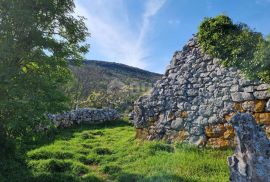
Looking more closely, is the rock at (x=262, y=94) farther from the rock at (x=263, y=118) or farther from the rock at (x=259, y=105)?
the rock at (x=263, y=118)

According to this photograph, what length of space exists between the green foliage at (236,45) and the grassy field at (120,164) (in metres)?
Answer: 3.18

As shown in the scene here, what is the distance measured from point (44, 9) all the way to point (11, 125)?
4356 millimetres

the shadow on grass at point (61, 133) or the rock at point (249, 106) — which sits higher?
the rock at point (249, 106)

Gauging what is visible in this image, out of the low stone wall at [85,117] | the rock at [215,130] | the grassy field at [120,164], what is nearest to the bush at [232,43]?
the rock at [215,130]

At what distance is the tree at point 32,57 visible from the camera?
10312 millimetres

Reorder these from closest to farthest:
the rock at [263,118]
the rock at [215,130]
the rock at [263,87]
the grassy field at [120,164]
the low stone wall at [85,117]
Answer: the grassy field at [120,164], the rock at [263,118], the rock at [263,87], the rock at [215,130], the low stone wall at [85,117]

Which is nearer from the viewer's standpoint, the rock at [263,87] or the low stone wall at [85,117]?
the rock at [263,87]

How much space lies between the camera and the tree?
1031 centimetres

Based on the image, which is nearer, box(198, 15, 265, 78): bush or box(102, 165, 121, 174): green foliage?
box(102, 165, 121, 174): green foliage

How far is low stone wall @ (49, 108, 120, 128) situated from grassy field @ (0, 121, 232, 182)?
9.17 metres

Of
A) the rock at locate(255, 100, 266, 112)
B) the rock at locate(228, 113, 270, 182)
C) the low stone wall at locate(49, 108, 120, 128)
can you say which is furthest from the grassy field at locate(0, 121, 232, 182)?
the low stone wall at locate(49, 108, 120, 128)

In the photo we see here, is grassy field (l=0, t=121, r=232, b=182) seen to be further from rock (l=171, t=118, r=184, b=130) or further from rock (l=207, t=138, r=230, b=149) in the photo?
rock (l=171, t=118, r=184, b=130)

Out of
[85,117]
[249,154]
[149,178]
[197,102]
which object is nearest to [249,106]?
[197,102]

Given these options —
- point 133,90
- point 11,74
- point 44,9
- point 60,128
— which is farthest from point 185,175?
point 133,90
